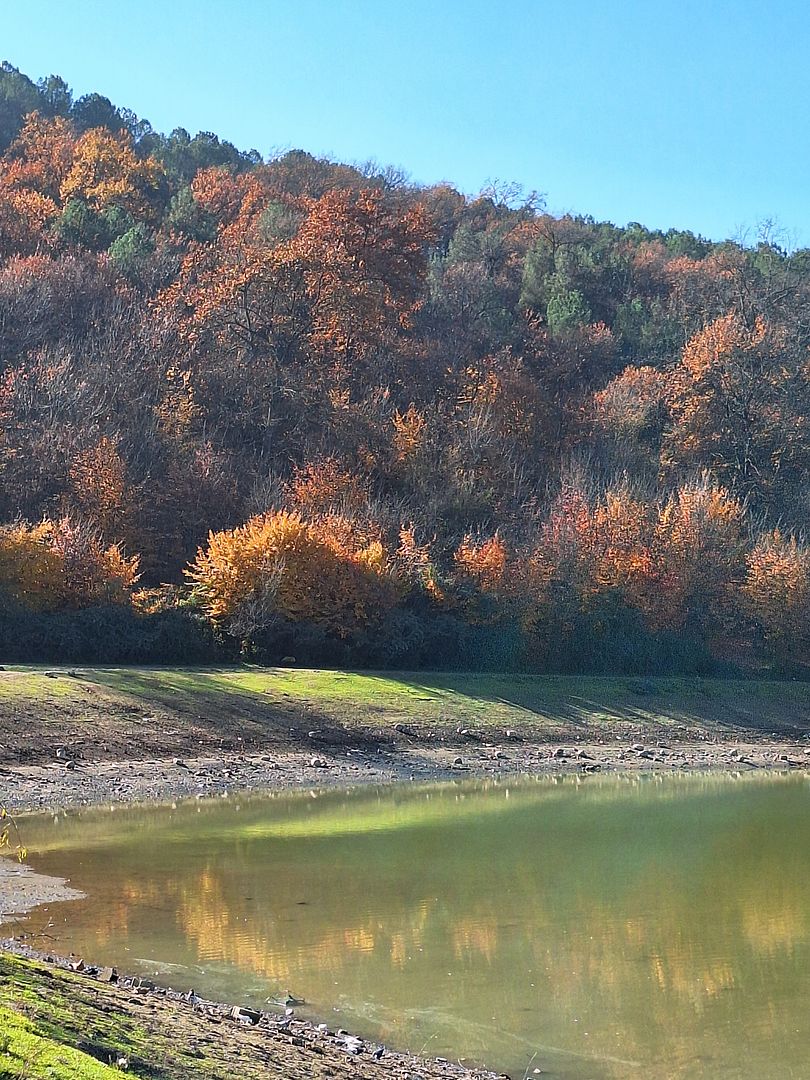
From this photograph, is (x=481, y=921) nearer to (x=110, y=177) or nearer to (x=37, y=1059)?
(x=37, y=1059)

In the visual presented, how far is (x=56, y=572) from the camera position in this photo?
123 feet

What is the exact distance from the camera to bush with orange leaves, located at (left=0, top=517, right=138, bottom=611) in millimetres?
36562

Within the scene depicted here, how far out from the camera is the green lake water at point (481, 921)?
37.6ft

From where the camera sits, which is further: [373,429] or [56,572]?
[373,429]

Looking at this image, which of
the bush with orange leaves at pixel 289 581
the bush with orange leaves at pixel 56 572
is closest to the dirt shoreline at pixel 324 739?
the bush with orange leaves at pixel 289 581

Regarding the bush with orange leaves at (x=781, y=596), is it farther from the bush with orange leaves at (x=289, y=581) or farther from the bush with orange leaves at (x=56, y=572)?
the bush with orange leaves at (x=56, y=572)

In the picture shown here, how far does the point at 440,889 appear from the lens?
17.7 meters

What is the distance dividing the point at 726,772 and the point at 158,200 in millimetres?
64593

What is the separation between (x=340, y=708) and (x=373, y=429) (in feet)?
94.4

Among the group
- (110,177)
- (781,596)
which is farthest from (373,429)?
(110,177)

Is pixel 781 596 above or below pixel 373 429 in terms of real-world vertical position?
below

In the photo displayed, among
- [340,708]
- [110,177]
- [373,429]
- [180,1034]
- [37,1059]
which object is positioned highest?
[110,177]

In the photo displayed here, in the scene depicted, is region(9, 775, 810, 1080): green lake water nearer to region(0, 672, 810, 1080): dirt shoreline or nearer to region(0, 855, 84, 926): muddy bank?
region(0, 855, 84, 926): muddy bank

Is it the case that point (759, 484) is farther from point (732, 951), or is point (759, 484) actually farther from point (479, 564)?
point (732, 951)
